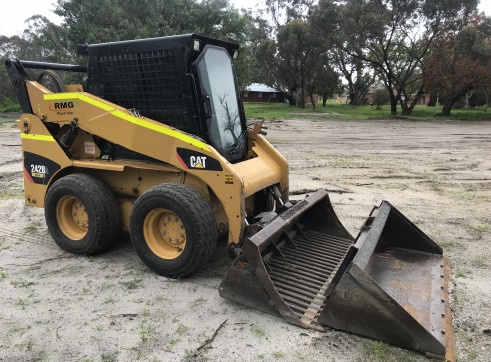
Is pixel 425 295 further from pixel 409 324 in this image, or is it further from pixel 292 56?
pixel 292 56

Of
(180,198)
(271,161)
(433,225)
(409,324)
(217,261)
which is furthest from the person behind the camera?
(433,225)

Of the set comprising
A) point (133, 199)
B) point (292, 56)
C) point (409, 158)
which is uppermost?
point (292, 56)

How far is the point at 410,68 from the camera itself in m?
30.2

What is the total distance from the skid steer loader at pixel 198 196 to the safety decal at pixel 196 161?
0.03ft

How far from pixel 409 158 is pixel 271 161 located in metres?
7.84

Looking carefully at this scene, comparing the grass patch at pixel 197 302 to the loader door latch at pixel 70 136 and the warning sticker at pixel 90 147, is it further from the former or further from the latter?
the loader door latch at pixel 70 136

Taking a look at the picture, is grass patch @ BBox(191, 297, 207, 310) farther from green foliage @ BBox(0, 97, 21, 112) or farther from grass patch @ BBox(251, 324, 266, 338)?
green foliage @ BBox(0, 97, 21, 112)

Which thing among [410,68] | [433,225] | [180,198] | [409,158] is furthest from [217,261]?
[410,68]

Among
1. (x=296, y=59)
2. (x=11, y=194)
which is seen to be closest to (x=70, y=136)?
(x=11, y=194)

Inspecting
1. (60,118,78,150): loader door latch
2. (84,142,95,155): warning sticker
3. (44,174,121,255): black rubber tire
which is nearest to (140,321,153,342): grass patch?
(44,174,121,255): black rubber tire

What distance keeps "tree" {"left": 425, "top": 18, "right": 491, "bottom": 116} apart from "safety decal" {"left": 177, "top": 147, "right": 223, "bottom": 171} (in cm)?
2771

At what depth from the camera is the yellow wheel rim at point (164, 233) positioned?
13.6 ft

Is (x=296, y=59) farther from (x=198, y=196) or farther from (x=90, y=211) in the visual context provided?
(x=198, y=196)

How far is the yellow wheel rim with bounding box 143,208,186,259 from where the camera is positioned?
13.6 ft
